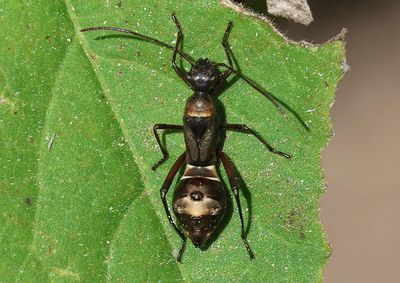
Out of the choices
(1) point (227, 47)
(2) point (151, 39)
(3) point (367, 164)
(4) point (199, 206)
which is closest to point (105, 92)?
(2) point (151, 39)

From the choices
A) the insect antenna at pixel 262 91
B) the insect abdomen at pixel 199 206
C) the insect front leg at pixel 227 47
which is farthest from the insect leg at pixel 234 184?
the insect front leg at pixel 227 47

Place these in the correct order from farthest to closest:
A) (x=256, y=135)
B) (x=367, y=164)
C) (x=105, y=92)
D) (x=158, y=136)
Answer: (x=367, y=164), (x=158, y=136), (x=256, y=135), (x=105, y=92)

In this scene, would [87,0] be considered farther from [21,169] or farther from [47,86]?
[21,169]

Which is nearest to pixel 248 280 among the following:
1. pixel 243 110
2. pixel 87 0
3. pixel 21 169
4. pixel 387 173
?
pixel 243 110

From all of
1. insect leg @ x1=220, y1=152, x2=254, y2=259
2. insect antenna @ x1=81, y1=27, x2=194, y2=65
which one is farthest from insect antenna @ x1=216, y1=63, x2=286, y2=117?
insect leg @ x1=220, y1=152, x2=254, y2=259

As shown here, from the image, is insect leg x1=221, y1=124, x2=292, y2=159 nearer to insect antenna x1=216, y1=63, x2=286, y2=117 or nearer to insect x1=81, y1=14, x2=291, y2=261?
insect x1=81, y1=14, x2=291, y2=261

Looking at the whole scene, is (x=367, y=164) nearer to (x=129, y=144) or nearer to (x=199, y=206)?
(x=199, y=206)
